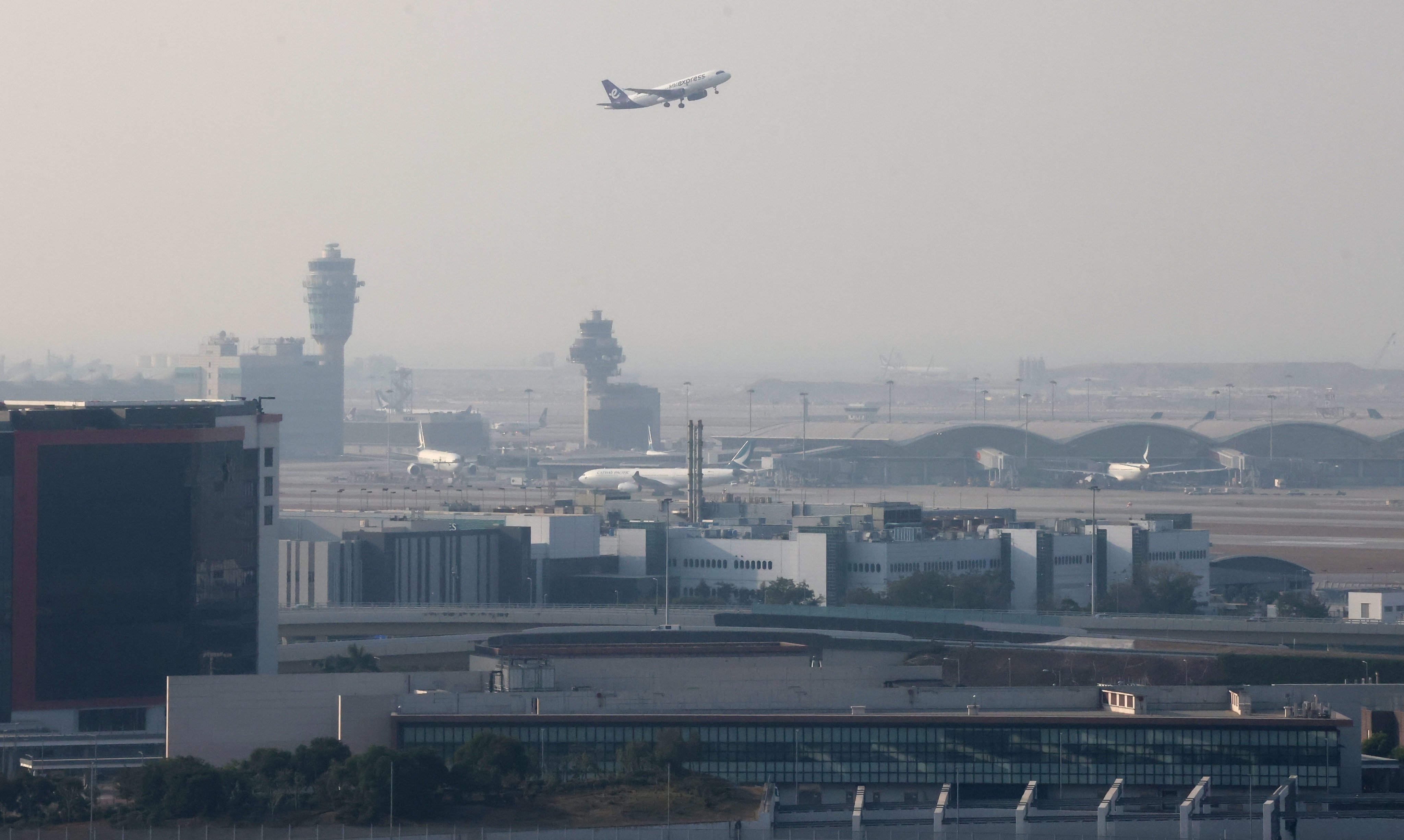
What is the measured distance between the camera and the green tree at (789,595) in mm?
86688

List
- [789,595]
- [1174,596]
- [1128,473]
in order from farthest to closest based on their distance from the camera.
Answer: [1128,473] → [789,595] → [1174,596]

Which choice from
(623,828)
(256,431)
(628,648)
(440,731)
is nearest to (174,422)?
(256,431)

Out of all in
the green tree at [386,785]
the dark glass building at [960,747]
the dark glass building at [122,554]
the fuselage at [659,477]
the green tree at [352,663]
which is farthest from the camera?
the fuselage at [659,477]

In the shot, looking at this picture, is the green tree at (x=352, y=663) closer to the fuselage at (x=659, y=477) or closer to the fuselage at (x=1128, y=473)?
the fuselage at (x=659, y=477)

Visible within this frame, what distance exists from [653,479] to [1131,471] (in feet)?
138

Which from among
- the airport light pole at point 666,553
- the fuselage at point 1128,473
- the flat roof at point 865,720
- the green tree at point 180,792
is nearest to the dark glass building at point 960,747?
the flat roof at point 865,720

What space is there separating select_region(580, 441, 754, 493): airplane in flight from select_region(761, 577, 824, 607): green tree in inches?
3194

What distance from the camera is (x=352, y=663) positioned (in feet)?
187

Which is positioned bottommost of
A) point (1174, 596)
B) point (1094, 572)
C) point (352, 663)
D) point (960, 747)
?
point (1174, 596)

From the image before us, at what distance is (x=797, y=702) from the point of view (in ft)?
139

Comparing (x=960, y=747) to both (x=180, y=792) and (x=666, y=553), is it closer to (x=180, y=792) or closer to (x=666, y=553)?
(x=180, y=792)

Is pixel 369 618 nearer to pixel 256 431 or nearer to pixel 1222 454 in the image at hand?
pixel 256 431

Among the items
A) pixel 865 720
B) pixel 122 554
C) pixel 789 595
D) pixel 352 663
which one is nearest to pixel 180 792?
pixel 865 720

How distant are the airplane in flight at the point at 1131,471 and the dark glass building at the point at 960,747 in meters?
138
